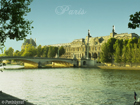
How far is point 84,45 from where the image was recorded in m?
120

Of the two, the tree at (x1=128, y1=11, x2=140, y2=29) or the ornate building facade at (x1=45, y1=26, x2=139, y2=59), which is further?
the ornate building facade at (x1=45, y1=26, x2=139, y2=59)

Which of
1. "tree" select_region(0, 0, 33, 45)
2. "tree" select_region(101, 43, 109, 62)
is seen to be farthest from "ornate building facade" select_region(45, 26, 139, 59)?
"tree" select_region(0, 0, 33, 45)

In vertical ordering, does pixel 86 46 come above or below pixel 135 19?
above

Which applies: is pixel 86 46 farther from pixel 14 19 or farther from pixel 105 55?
pixel 14 19

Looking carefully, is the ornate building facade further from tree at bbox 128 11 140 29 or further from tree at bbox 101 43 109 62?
tree at bbox 128 11 140 29

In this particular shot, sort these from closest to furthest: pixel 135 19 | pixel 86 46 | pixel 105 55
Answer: pixel 135 19 → pixel 105 55 → pixel 86 46

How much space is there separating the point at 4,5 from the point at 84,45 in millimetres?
106578

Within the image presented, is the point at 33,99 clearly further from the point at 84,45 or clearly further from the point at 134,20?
the point at 84,45

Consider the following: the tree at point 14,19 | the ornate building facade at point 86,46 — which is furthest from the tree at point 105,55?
the tree at point 14,19

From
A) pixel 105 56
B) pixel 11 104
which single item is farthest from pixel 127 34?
pixel 11 104

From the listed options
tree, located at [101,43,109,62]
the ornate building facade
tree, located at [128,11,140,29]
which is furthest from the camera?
the ornate building facade

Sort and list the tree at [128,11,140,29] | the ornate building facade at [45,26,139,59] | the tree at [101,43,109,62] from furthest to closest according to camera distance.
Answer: the ornate building facade at [45,26,139,59] < the tree at [101,43,109,62] < the tree at [128,11,140,29]

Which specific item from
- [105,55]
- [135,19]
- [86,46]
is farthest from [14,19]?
[86,46]

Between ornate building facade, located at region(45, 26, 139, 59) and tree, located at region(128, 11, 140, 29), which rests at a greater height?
ornate building facade, located at region(45, 26, 139, 59)
